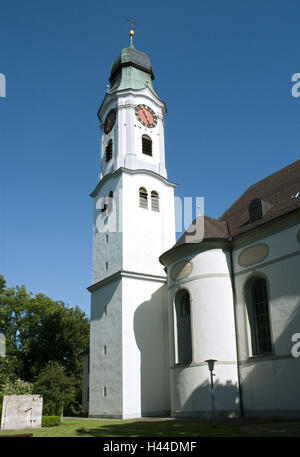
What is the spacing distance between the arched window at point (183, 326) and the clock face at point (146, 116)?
15.4 metres

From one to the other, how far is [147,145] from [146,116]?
2.50m

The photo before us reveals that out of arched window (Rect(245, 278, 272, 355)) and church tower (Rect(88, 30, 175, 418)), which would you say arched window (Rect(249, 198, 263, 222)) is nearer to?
arched window (Rect(245, 278, 272, 355))

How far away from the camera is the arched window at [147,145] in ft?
111

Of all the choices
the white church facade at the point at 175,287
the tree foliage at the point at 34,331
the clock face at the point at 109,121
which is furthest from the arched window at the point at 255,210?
the tree foliage at the point at 34,331

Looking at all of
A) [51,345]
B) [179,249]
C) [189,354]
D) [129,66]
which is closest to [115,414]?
[189,354]

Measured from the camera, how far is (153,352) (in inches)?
1091

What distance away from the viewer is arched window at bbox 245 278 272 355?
831 inches

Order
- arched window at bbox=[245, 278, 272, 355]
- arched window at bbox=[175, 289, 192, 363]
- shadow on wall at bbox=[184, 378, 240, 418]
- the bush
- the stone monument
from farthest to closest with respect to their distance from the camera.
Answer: arched window at bbox=[175, 289, 192, 363], arched window at bbox=[245, 278, 272, 355], shadow on wall at bbox=[184, 378, 240, 418], the bush, the stone monument

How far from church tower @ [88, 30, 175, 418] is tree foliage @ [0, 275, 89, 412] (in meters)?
16.4

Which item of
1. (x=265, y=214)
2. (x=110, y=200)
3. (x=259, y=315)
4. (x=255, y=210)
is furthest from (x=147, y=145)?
(x=259, y=315)

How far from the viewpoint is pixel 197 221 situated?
25.6 metres

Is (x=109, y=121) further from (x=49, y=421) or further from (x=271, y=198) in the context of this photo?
(x=49, y=421)

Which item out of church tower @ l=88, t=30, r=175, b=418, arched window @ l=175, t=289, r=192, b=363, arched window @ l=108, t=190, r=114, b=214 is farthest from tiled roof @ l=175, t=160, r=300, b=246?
arched window @ l=108, t=190, r=114, b=214

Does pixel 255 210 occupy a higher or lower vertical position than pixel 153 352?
higher
